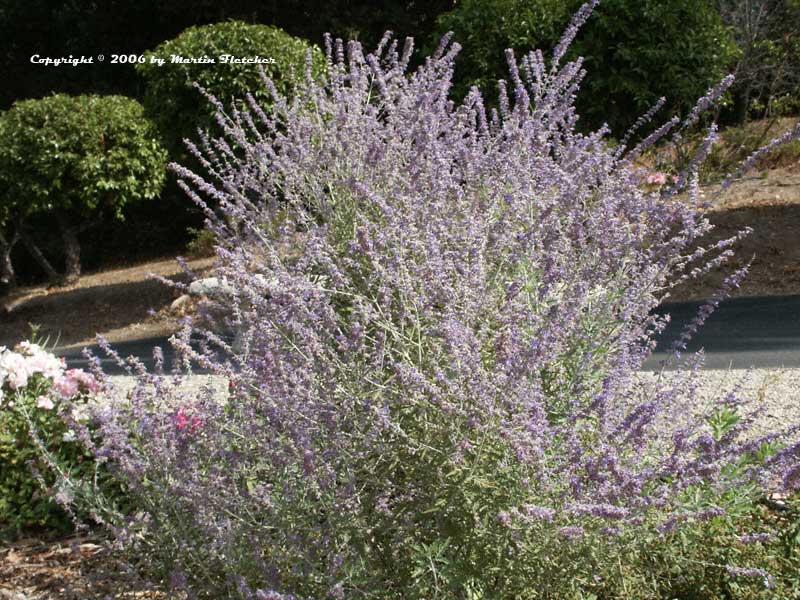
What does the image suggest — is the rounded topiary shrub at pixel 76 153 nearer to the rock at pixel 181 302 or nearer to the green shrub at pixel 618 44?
the rock at pixel 181 302

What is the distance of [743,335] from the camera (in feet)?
22.2

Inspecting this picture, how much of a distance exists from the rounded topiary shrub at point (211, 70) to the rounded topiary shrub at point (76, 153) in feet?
6.02

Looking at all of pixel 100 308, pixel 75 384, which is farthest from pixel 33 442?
pixel 100 308

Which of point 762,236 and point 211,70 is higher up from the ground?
point 211,70

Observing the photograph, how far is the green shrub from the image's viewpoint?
401 inches

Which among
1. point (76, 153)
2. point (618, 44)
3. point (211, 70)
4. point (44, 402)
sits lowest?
point (44, 402)

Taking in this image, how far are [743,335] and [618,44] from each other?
15.5ft

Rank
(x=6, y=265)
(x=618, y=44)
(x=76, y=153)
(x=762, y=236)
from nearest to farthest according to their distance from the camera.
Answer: (x=762, y=236) → (x=618, y=44) → (x=76, y=153) → (x=6, y=265)

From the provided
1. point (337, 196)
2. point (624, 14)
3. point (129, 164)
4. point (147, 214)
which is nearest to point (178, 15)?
point (147, 214)

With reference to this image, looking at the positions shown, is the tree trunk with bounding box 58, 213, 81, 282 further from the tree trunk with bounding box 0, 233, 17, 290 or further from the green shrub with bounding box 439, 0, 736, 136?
the green shrub with bounding box 439, 0, 736, 136

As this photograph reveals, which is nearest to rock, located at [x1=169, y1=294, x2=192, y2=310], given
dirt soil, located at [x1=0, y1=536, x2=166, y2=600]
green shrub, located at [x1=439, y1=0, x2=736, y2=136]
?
green shrub, located at [x1=439, y1=0, x2=736, y2=136]

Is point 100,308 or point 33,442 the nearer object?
point 33,442

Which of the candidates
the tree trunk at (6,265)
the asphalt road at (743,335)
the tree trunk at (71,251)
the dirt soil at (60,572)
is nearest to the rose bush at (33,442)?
the dirt soil at (60,572)

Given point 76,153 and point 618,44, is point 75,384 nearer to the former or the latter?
point 618,44
